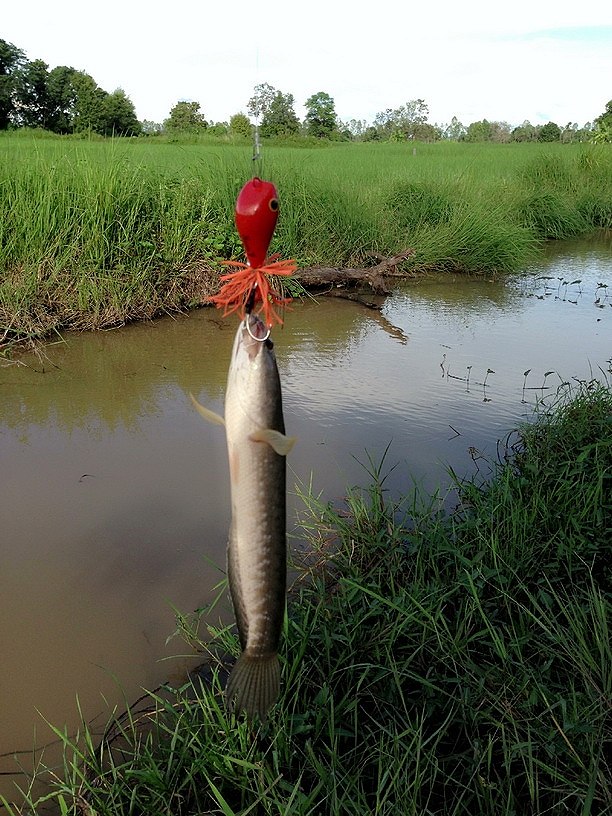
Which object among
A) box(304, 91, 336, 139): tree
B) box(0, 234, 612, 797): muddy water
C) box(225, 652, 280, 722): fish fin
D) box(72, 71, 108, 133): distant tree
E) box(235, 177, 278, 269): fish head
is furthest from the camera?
box(304, 91, 336, 139): tree

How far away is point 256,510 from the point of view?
47.7 inches

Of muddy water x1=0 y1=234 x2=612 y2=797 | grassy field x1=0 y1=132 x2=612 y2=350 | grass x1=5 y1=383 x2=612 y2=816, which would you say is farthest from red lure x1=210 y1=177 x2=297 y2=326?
grassy field x1=0 y1=132 x2=612 y2=350

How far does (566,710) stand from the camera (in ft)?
6.57

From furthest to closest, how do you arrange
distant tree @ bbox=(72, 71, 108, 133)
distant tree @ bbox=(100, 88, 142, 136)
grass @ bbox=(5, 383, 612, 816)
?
distant tree @ bbox=(100, 88, 142, 136)
distant tree @ bbox=(72, 71, 108, 133)
grass @ bbox=(5, 383, 612, 816)

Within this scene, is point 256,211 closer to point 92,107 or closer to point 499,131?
point 92,107

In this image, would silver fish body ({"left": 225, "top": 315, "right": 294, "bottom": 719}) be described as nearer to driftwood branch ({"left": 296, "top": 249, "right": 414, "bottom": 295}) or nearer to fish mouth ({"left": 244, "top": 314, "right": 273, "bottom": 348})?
fish mouth ({"left": 244, "top": 314, "right": 273, "bottom": 348})

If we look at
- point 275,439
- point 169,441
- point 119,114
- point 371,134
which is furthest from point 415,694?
point 371,134

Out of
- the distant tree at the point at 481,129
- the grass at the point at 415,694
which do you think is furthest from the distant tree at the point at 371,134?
the grass at the point at 415,694

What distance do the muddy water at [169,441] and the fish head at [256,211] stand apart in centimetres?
206

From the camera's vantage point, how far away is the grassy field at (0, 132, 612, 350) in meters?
6.38

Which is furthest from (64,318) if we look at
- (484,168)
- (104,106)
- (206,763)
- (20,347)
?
(104,106)

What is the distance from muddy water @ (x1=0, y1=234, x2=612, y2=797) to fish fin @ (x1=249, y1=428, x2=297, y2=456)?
1.79m

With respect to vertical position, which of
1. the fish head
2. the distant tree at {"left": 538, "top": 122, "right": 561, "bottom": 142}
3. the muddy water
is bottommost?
the muddy water

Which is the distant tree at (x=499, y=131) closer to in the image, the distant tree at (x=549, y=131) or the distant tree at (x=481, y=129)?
the distant tree at (x=481, y=129)
